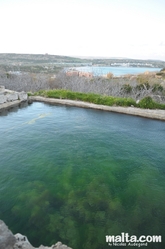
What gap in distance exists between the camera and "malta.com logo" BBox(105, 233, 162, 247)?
4789 millimetres

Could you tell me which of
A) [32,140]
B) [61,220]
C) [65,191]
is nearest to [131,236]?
[61,220]

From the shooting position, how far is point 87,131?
465 inches

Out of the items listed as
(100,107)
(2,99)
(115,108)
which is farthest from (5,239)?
(2,99)

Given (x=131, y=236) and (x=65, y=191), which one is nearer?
(x=131, y=236)

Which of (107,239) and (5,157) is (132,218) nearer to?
(107,239)

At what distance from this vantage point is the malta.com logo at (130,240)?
4789 millimetres

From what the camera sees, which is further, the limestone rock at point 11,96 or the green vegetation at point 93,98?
the limestone rock at point 11,96

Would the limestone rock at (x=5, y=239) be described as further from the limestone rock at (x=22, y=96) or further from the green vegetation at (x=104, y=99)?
the limestone rock at (x=22, y=96)

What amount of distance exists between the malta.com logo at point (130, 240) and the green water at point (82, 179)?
113 millimetres

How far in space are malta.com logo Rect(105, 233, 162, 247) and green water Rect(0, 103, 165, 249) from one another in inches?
4.4

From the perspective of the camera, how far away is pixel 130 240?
4.86 metres

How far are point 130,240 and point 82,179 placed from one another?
116 inches

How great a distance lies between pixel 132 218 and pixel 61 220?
84.2 inches

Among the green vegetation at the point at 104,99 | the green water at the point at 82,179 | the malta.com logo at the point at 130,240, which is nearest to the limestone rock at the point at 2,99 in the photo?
the green water at the point at 82,179
